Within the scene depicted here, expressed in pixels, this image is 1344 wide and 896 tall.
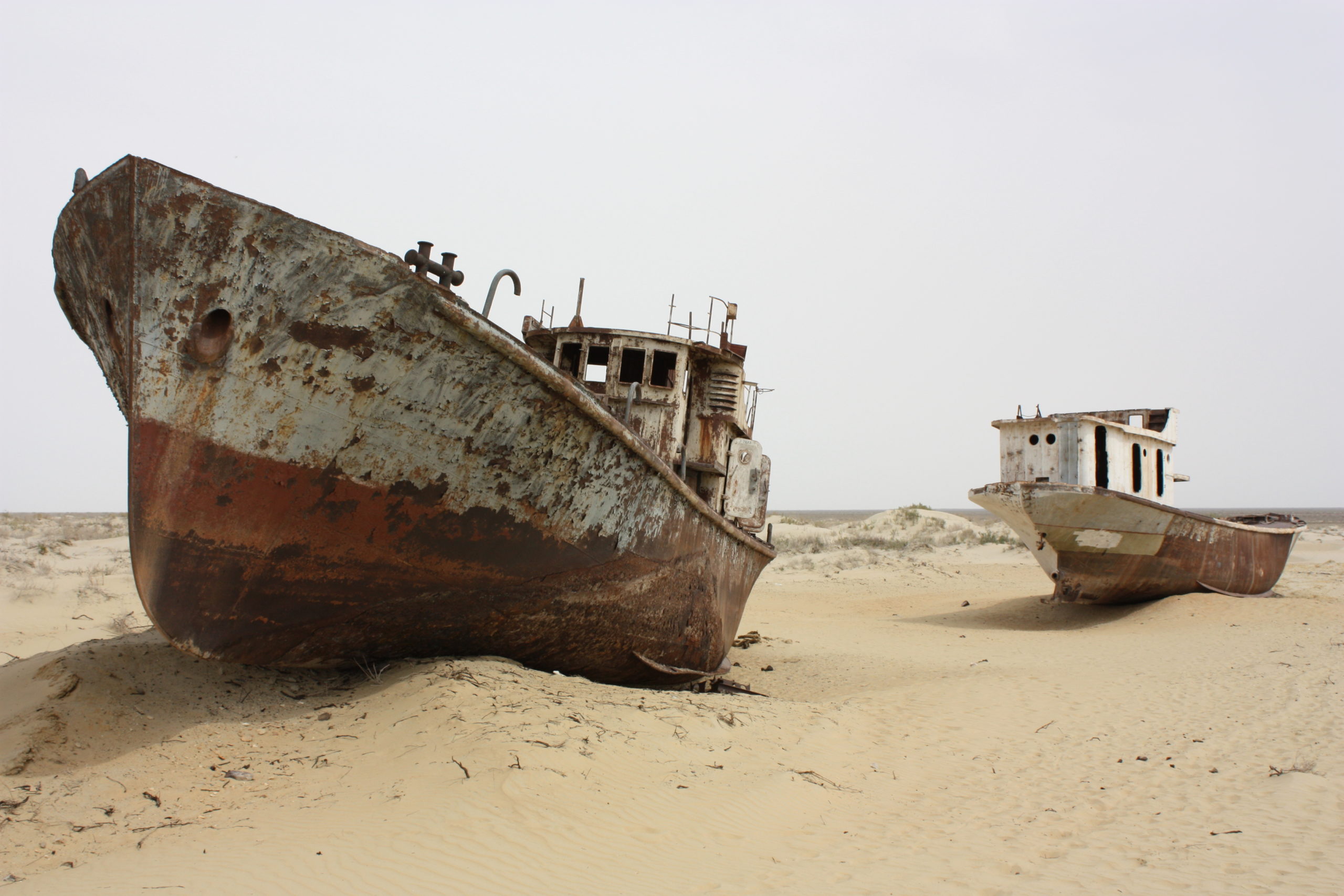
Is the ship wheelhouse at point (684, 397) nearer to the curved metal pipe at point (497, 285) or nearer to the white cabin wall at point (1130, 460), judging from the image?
the curved metal pipe at point (497, 285)

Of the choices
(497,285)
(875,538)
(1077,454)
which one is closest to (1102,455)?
(1077,454)

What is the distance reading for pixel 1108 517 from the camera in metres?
11.7

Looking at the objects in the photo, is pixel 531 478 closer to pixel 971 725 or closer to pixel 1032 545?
pixel 971 725

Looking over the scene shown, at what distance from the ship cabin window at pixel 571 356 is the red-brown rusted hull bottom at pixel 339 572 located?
2563mm

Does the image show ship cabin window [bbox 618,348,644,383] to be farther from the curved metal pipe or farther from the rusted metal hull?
the rusted metal hull

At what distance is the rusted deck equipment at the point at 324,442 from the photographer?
3490 millimetres

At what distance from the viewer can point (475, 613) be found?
15.0ft

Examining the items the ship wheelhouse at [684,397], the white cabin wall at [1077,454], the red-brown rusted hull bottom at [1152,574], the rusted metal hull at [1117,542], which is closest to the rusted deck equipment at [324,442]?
the ship wheelhouse at [684,397]

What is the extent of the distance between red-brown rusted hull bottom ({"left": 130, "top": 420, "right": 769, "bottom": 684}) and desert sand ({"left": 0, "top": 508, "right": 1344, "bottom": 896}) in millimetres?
236

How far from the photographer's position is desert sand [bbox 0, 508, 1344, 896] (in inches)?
112

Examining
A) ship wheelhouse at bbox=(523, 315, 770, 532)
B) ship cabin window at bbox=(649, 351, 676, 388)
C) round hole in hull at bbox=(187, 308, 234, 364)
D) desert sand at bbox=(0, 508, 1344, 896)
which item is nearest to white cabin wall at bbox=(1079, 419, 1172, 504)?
desert sand at bbox=(0, 508, 1344, 896)

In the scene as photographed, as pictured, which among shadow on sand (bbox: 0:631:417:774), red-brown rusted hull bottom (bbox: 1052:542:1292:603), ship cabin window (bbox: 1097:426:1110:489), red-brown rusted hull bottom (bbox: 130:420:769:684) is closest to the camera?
shadow on sand (bbox: 0:631:417:774)

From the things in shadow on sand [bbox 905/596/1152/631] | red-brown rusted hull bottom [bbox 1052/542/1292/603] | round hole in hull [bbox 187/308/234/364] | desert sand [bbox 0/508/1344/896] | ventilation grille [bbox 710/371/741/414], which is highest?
ventilation grille [bbox 710/371/741/414]

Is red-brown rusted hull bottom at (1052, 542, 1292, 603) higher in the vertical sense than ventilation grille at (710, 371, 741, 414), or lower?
lower
